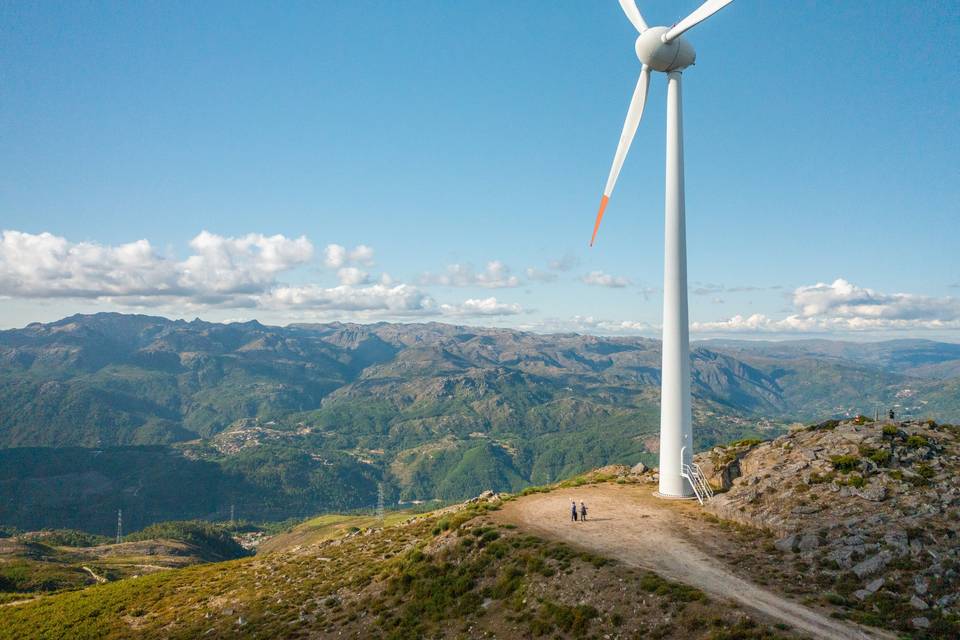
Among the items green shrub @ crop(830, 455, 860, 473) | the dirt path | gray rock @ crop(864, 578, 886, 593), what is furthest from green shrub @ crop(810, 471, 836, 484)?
gray rock @ crop(864, 578, 886, 593)

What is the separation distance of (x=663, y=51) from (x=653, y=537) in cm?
4777

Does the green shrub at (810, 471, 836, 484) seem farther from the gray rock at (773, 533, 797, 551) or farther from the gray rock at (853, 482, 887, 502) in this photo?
the gray rock at (773, 533, 797, 551)

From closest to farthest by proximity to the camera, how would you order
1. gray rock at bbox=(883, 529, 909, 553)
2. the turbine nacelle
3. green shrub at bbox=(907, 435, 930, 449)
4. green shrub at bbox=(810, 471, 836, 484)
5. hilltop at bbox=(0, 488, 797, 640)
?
1. hilltop at bbox=(0, 488, 797, 640)
2. gray rock at bbox=(883, 529, 909, 553)
3. green shrub at bbox=(810, 471, 836, 484)
4. green shrub at bbox=(907, 435, 930, 449)
5. the turbine nacelle

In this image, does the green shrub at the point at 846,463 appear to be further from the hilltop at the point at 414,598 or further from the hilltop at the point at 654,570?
the hilltop at the point at 414,598

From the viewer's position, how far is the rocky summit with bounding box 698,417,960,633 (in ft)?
114

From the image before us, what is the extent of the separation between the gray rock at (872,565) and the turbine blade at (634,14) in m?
53.8

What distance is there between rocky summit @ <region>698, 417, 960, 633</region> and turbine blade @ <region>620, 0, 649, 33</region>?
49.1 meters

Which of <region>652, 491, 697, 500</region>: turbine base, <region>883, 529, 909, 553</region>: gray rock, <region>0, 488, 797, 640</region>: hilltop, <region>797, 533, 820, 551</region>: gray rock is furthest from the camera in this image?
<region>652, 491, 697, 500</region>: turbine base

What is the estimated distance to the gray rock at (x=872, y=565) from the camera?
123ft

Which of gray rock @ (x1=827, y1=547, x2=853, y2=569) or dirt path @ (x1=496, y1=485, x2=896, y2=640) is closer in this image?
dirt path @ (x1=496, y1=485, x2=896, y2=640)

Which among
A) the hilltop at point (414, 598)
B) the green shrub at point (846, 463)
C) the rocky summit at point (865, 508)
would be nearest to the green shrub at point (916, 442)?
the rocky summit at point (865, 508)

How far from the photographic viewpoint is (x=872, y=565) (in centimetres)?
3797

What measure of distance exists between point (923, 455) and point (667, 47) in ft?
154

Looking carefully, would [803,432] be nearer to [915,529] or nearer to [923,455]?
[923,455]
